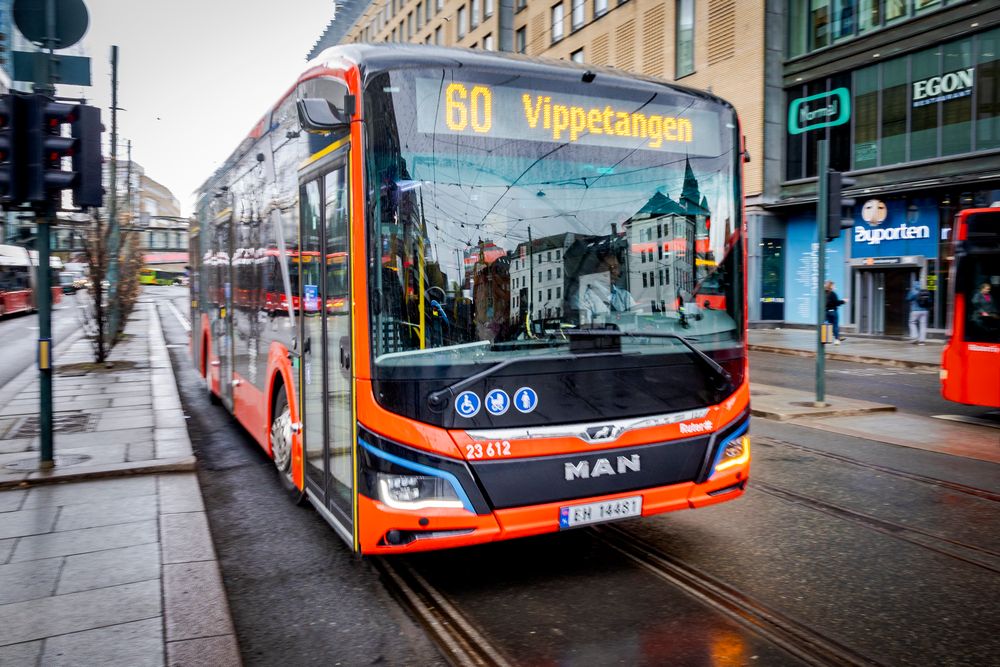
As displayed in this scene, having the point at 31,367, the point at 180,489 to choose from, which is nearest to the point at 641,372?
the point at 180,489

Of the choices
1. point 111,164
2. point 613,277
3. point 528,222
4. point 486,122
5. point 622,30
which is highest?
point 622,30

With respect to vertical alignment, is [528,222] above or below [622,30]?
below

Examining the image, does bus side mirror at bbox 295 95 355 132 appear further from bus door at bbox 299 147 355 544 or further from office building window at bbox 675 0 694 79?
office building window at bbox 675 0 694 79

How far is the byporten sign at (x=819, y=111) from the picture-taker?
84.6 ft

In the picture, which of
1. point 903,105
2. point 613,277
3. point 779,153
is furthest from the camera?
point 779,153

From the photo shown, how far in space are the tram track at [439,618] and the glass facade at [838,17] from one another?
23.6 meters

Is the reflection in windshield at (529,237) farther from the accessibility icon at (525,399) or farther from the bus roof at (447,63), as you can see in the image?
the accessibility icon at (525,399)

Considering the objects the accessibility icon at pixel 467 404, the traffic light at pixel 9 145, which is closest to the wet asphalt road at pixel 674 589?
the accessibility icon at pixel 467 404

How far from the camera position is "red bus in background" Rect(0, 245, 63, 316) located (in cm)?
3531

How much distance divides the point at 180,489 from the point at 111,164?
14.9 metres

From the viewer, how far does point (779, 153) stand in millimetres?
28281

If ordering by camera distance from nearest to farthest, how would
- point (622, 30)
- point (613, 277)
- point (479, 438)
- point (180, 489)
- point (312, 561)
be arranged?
point (479, 438) → point (613, 277) → point (312, 561) → point (180, 489) → point (622, 30)

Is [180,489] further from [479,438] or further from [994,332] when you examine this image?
[994,332]

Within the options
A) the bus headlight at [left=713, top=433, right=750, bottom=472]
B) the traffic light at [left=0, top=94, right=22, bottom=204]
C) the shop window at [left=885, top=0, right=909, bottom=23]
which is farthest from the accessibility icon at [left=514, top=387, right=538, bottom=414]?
the shop window at [left=885, top=0, right=909, bottom=23]
